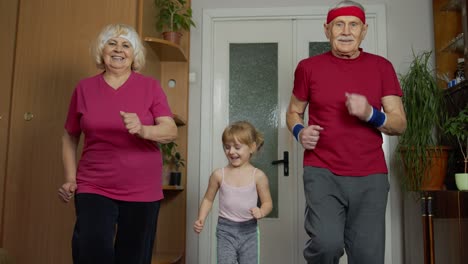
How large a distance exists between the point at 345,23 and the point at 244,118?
1798 millimetres

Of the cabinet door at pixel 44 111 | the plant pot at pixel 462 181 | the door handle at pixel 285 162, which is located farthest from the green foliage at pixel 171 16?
the plant pot at pixel 462 181

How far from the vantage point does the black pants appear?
1705mm

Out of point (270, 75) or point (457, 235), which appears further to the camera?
point (270, 75)

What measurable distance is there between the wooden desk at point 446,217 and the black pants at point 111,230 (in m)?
1.44

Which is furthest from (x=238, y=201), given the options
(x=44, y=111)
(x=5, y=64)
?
(x=5, y=64)

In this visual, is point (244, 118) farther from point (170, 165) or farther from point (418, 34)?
point (418, 34)

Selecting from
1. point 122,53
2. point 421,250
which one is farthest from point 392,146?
point 122,53

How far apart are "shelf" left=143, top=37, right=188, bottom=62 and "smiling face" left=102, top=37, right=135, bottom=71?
3.52 ft

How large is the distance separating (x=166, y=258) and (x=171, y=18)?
5.49 ft

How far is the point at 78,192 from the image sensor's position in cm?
179

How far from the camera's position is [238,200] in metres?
2.26

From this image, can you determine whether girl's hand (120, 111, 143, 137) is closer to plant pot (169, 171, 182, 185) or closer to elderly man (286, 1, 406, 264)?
elderly man (286, 1, 406, 264)

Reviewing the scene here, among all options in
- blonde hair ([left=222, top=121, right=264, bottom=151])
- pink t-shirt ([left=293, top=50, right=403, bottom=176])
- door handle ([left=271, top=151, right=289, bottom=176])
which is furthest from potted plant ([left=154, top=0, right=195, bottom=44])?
pink t-shirt ([left=293, top=50, right=403, bottom=176])

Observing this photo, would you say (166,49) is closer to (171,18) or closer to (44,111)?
(171,18)
